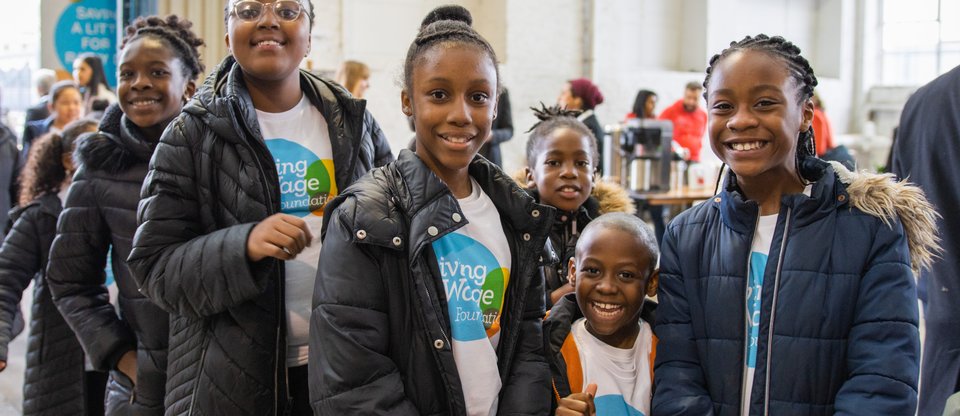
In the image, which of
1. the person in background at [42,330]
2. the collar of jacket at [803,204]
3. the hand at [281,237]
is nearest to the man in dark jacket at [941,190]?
the collar of jacket at [803,204]

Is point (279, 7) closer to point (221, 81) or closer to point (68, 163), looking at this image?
point (221, 81)

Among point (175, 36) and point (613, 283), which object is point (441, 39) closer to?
point (613, 283)

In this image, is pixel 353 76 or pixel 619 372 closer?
pixel 619 372

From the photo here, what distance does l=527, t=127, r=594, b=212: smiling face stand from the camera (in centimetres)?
243

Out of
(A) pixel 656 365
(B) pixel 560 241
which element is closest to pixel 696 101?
(B) pixel 560 241

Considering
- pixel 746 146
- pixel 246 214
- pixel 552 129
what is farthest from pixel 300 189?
pixel 552 129

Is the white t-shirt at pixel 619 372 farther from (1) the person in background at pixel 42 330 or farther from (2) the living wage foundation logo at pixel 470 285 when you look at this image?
(1) the person in background at pixel 42 330

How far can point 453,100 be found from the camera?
1.53 m

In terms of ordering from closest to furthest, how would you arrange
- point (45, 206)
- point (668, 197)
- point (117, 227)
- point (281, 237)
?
point (281, 237) → point (117, 227) → point (45, 206) → point (668, 197)

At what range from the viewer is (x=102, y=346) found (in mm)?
1977

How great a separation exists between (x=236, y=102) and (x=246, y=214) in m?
0.23

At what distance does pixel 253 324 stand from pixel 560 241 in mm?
1021

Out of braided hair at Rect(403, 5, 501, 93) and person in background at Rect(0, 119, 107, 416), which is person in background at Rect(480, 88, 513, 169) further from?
braided hair at Rect(403, 5, 501, 93)

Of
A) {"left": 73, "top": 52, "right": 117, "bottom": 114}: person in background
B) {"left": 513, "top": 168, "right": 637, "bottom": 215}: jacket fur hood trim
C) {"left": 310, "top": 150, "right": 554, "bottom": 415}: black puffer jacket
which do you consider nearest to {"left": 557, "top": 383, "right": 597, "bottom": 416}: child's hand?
{"left": 310, "top": 150, "right": 554, "bottom": 415}: black puffer jacket
